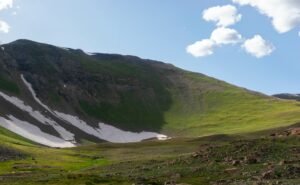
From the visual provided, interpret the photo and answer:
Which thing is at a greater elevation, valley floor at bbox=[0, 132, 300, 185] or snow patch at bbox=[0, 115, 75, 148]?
snow patch at bbox=[0, 115, 75, 148]

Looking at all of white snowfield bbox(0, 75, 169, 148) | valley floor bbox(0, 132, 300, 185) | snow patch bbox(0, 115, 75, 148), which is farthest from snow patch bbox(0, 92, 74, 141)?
valley floor bbox(0, 132, 300, 185)

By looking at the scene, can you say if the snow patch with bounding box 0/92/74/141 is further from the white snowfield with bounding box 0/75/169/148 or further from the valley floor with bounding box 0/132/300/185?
the valley floor with bounding box 0/132/300/185

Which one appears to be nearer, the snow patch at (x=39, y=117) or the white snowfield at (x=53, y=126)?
the white snowfield at (x=53, y=126)

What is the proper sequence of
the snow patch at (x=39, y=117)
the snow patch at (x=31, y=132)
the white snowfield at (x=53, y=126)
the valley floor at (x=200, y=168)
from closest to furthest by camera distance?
1. the valley floor at (x=200, y=168)
2. the snow patch at (x=31, y=132)
3. the white snowfield at (x=53, y=126)
4. the snow patch at (x=39, y=117)

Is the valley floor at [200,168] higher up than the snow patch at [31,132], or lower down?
lower down

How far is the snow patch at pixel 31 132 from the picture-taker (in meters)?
161

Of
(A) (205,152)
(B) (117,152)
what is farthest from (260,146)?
(B) (117,152)

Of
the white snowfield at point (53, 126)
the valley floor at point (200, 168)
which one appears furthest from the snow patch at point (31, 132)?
the valley floor at point (200, 168)

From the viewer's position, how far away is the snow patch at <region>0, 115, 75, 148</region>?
16100 cm

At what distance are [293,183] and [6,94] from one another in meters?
156

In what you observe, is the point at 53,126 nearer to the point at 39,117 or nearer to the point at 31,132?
the point at 39,117

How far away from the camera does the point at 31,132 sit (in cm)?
16562

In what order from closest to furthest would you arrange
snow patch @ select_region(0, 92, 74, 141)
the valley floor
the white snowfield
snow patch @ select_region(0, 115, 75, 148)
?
the valley floor, snow patch @ select_region(0, 115, 75, 148), the white snowfield, snow patch @ select_region(0, 92, 74, 141)

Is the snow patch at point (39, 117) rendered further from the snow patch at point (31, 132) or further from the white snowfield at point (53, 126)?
the snow patch at point (31, 132)
